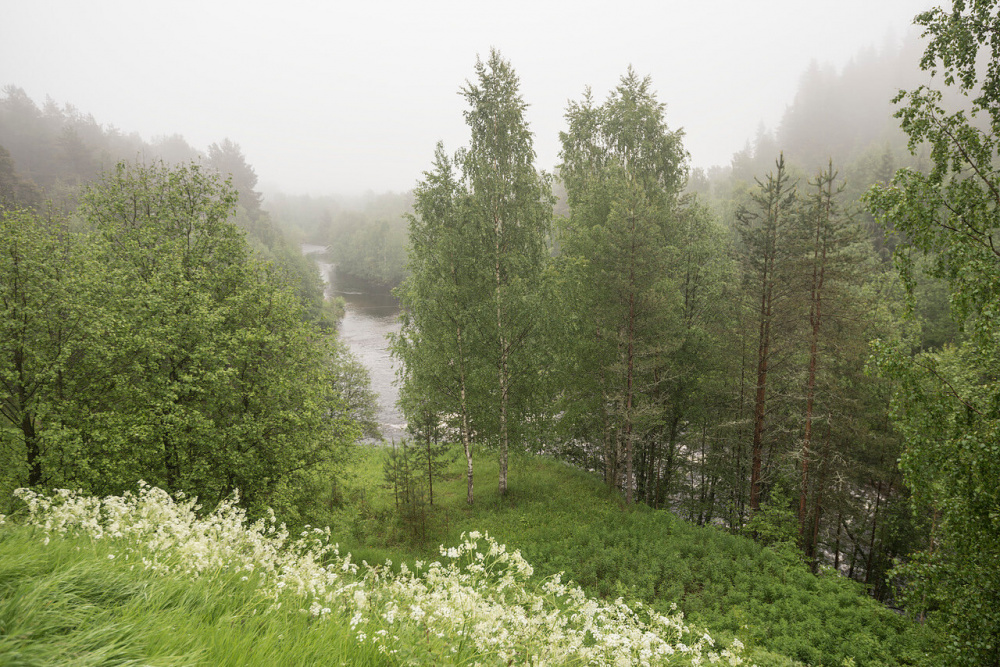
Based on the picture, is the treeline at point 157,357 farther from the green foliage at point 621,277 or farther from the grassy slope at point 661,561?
the green foliage at point 621,277

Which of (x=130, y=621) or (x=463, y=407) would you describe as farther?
(x=463, y=407)

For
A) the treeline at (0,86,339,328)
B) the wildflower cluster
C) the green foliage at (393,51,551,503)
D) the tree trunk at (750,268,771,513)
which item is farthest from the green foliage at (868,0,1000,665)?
the treeline at (0,86,339,328)

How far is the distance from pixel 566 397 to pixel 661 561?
8.18 metres

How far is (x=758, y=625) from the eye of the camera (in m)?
10.1

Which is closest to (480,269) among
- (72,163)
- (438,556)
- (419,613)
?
(438,556)

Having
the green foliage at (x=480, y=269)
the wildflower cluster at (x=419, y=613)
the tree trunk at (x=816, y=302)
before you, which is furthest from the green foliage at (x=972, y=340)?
the green foliage at (x=480, y=269)

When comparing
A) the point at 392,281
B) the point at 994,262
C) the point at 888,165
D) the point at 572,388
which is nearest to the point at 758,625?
the point at 994,262

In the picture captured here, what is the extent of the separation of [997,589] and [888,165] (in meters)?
70.7

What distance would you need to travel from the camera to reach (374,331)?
60125mm

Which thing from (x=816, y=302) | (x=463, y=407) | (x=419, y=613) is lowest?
(x=463, y=407)

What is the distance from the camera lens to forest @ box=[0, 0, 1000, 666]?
20.2ft

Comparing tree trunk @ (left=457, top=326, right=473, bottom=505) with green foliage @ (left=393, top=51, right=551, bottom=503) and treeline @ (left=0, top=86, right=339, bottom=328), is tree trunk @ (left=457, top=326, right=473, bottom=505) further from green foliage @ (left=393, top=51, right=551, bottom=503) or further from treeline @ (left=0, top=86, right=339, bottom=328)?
treeline @ (left=0, top=86, right=339, bottom=328)

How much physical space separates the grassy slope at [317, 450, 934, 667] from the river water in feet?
21.4

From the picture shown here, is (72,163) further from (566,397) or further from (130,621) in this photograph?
(130,621)
